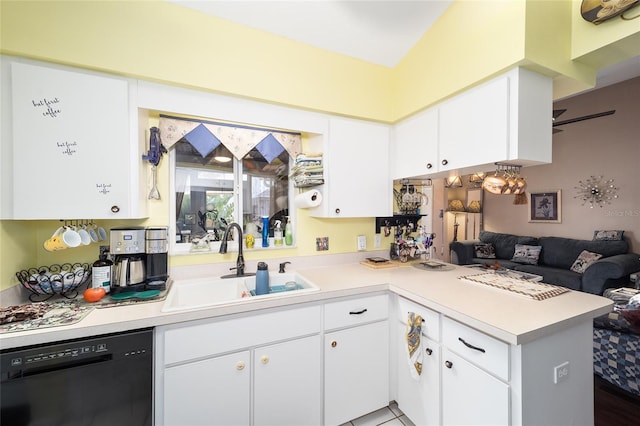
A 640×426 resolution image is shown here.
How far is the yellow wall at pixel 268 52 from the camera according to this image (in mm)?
1278

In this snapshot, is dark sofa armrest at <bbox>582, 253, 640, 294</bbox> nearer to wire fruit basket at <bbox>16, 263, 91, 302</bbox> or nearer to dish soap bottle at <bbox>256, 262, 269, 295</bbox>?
dish soap bottle at <bbox>256, 262, 269, 295</bbox>

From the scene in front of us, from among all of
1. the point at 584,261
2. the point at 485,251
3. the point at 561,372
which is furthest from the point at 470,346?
the point at 485,251

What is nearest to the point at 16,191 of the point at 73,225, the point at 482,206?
the point at 73,225

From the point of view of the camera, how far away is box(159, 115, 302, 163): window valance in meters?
1.71

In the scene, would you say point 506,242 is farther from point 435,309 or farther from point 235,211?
point 235,211

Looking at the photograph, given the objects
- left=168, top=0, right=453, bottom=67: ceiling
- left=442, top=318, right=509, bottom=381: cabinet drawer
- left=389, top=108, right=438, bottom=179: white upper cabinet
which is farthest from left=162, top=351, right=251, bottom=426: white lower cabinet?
left=168, top=0, right=453, bottom=67: ceiling

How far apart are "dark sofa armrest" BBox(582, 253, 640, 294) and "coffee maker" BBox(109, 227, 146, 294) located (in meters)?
4.92

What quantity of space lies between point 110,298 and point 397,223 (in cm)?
222

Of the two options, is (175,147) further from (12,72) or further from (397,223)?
(397,223)

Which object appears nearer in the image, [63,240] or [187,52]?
[63,240]

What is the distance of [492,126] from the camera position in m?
1.45

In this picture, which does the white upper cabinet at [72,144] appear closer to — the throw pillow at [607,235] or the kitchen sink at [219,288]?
the kitchen sink at [219,288]

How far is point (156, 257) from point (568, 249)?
5531 mm

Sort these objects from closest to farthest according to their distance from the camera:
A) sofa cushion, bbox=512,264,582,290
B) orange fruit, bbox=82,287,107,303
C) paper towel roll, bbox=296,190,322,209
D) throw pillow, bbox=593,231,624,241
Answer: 1. orange fruit, bbox=82,287,107,303
2. paper towel roll, bbox=296,190,322,209
3. sofa cushion, bbox=512,264,582,290
4. throw pillow, bbox=593,231,624,241
